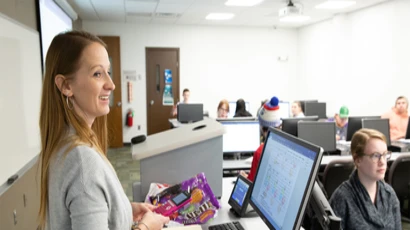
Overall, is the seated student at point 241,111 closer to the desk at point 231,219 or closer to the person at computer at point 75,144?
the desk at point 231,219

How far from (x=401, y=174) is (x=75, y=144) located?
328cm

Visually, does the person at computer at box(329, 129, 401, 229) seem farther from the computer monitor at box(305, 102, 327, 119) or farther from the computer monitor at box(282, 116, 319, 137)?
the computer monitor at box(305, 102, 327, 119)

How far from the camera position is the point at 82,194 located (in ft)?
2.72

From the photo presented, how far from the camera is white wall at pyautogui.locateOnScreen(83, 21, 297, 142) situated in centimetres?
765

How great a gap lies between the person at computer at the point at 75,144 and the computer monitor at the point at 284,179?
47cm

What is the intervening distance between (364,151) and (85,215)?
1517 mm

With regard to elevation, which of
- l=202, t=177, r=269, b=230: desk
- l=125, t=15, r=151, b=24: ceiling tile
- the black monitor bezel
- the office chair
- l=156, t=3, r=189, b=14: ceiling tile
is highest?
l=125, t=15, r=151, b=24: ceiling tile

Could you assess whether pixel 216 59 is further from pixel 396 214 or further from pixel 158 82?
pixel 396 214

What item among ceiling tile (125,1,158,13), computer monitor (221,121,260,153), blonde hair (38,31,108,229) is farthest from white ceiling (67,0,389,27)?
blonde hair (38,31,108,229)

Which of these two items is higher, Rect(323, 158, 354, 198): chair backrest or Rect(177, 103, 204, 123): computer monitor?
Rect(177, 103, 204, 123): computer monitor

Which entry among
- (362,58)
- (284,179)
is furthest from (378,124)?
(284,179)

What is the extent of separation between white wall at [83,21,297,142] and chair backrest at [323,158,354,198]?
17.0ft

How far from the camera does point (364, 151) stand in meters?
1.82

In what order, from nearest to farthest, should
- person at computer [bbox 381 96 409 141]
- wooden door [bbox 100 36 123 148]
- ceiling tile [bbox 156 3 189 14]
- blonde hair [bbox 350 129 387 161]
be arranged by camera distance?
Answer: blonde hair [bbox 350 129 387 161] < person at computer [bbox 381 96 409 141] < ceiling tile [bbox 156 3 189 14] < wooden door [bbox 100 36 123 148]
